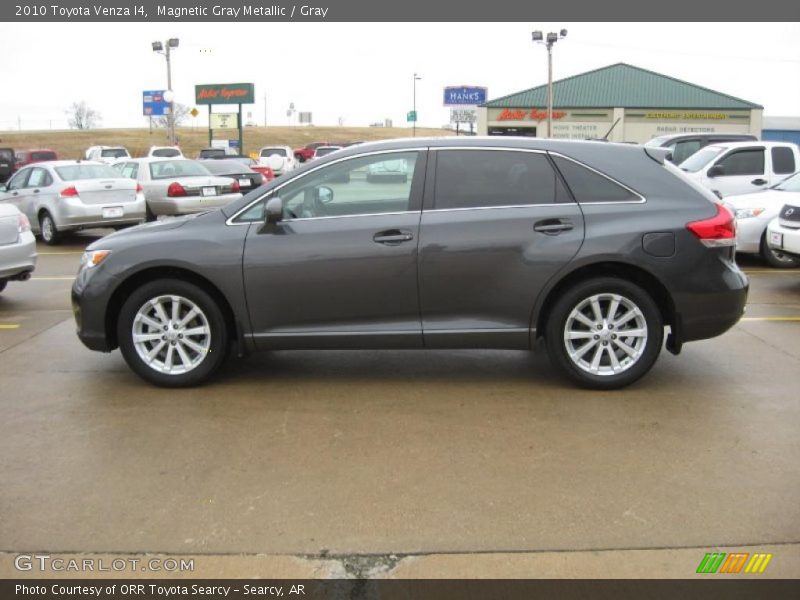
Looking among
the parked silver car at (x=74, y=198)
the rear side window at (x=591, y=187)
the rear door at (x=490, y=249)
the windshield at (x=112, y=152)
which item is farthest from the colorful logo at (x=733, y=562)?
the windshield at (x=112, y=152)

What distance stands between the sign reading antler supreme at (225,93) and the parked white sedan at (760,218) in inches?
1763

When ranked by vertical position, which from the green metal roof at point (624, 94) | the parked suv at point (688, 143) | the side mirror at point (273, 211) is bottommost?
the side mirror at point (273, 211)

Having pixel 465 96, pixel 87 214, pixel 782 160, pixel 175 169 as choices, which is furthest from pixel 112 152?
pixel 782 160

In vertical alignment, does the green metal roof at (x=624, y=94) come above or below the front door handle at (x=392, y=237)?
above

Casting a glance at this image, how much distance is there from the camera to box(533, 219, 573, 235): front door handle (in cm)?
538

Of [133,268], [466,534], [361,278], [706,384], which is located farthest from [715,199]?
[133,268]

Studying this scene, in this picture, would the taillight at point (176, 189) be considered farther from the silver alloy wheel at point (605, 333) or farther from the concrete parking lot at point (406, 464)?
the silver alloy wheel at point (605, 333)

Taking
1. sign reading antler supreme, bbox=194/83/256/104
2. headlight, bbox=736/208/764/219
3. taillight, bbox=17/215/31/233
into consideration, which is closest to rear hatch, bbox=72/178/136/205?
taillight, bbox=17/215/31/233

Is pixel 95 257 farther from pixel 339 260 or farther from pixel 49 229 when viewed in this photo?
pixel 49 229

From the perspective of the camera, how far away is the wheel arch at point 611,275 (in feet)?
17.8

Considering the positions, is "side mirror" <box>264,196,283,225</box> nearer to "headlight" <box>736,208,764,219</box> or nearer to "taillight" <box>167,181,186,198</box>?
"headlight" <box>736,208,764,219</box>

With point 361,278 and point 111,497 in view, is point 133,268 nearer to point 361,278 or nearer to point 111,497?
point 361,278

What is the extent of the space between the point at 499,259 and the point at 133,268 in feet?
8.36
